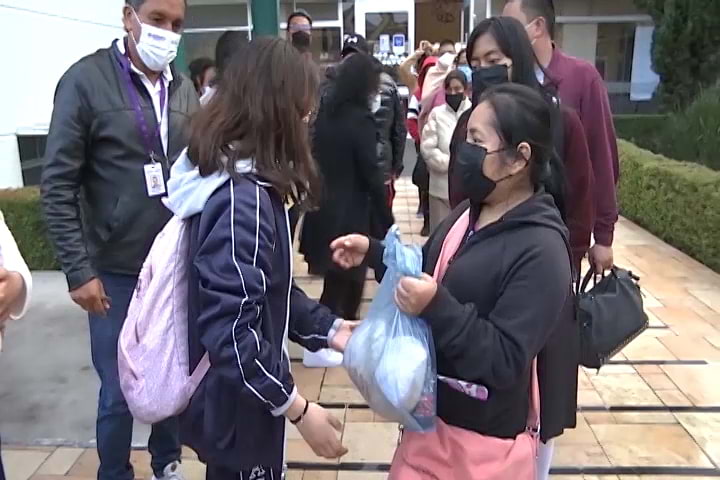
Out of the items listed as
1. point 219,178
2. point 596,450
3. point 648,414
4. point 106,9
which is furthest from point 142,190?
point 106,9

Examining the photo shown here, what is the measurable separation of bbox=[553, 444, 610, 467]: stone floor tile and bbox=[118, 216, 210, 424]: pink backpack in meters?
2.00

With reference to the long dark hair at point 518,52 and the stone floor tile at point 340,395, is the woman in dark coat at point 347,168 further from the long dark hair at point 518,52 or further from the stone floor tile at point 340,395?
the long dark hair at point 518,52

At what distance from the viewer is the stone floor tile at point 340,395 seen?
12.3ft

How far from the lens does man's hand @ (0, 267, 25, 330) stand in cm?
148

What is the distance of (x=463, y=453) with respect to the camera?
5.59 ft

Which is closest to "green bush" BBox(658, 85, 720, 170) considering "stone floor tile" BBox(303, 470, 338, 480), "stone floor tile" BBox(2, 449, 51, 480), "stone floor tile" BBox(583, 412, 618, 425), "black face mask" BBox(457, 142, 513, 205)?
"stone floor tile" BBox(583, 412, 618, 425)

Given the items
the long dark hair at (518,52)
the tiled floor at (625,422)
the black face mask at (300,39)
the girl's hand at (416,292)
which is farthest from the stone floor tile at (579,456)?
the black face mask at (300,39)

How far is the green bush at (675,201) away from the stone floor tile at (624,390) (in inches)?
103

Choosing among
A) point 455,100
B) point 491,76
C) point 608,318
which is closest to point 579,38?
point 455,100

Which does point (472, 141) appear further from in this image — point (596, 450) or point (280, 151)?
point (596, 450)

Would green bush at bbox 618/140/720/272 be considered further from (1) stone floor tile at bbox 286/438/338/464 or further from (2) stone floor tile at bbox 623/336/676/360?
(1) stone floor tile at bbox 286/438/338/464

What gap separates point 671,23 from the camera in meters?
11.4

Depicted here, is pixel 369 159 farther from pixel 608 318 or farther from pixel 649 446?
pixel 649 446

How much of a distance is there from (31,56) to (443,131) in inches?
166
